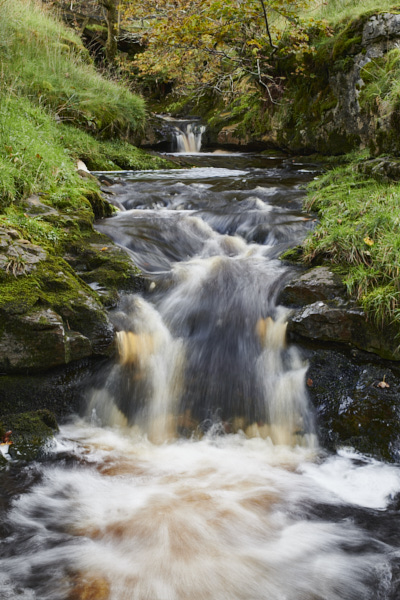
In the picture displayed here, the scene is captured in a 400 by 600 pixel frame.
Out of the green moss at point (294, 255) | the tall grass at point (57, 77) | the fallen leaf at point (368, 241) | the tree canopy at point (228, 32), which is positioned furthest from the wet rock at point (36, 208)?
the tree canopy at point (228, 32)

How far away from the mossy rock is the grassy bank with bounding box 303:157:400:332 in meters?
2.66

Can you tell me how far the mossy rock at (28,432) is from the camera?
9.11 ft

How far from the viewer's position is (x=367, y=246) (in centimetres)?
410

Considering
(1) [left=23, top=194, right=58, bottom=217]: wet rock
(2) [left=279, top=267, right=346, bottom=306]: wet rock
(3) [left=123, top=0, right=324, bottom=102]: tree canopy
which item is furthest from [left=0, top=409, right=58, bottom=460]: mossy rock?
(3) [left=123, top=0, right=324, bottom=102]: tree canopy

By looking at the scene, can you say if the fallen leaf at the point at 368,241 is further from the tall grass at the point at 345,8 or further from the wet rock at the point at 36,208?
the tall grass at the point at 345,8

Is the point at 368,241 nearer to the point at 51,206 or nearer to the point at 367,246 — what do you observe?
the point at 367,246

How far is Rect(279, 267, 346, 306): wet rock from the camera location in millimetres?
3898

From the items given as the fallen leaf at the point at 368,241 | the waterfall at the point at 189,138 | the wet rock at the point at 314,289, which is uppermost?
the waterfall at the point at 189,138

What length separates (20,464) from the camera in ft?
8.88

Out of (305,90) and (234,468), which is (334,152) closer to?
(305,90)

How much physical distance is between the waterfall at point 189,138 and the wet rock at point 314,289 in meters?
10.2

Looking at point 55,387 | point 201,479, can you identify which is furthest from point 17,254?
point 201,479

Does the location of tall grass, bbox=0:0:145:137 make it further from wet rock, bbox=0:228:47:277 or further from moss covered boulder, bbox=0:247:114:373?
moss covered boulder, bbox=0:247:114:373

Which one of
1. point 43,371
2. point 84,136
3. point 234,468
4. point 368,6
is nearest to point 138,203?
point 84,136
